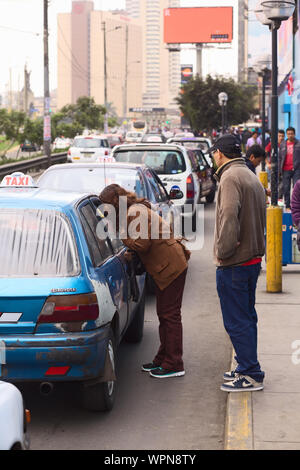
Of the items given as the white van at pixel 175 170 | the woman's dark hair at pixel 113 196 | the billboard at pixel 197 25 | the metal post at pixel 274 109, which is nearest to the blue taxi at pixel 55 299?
the woman's dark hair at pixel 113 196

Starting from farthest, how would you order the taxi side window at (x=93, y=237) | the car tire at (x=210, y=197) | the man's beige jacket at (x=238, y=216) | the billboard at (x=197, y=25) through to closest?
1. the billboard at (x=197, y=25)
2. the car tire at (x=210, y=197)
3. the man's beige jacket at (x=238, y=216)
4. the taxi side window at (x=93, y=237)

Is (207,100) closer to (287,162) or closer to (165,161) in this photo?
(287,162)

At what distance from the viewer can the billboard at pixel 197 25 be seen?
378ft

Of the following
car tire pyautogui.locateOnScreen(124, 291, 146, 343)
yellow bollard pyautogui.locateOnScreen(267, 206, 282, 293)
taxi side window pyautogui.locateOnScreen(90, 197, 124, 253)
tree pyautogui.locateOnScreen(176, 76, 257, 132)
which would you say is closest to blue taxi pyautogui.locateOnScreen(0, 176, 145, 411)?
taxi side window pyautogui.locateOnScreen(90, 197, 124, 253)

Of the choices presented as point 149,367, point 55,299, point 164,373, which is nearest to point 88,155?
point 149,367

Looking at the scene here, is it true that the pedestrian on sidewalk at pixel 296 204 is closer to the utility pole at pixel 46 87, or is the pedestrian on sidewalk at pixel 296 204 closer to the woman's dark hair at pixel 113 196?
the woman's dark hair at pixel 113 196

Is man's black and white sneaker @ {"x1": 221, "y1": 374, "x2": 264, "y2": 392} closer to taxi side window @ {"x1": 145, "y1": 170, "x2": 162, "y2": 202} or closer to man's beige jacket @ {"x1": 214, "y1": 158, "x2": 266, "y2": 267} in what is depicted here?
man's beige jacket @ {"x1": 214, "y1": 158, "x2": 266, "y2": 267}

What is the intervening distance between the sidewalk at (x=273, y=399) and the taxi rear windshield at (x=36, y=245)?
1.51 meters

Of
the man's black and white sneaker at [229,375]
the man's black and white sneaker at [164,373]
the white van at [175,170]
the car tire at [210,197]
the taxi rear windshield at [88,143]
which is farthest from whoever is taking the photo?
the taxi rear windshield at [88,143]

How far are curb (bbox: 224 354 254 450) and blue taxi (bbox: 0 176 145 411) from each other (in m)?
0.86

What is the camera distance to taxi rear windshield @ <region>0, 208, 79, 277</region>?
5.50 m

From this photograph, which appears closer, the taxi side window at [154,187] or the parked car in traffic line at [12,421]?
the parked car in traffic line at [12,421]

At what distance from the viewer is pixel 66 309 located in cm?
534

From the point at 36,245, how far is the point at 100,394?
1136 millimetres
